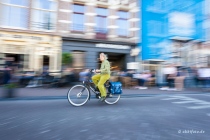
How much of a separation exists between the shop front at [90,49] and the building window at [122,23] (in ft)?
3.64

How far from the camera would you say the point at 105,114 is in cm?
416

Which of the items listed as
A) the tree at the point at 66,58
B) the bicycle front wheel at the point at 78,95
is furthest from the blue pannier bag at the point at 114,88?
the tree at the point at 66,58

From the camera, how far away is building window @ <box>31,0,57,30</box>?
38.5 feet

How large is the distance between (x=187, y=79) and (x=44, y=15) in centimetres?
1180

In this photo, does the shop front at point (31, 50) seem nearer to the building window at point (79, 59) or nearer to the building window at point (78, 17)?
the building window at point (79, 59)

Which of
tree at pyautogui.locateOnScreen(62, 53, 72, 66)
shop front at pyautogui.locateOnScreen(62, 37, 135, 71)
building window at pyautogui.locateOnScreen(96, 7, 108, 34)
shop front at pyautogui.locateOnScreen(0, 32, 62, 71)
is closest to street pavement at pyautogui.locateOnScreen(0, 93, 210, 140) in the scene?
tree at pyautogui.locateOnScreen(62, 53, 72, 66)

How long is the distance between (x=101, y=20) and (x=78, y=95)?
965 centimetres

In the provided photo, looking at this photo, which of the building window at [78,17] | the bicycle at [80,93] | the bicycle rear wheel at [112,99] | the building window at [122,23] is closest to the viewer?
the bicycle at [80,93]

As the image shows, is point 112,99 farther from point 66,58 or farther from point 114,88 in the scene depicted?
point 66,58

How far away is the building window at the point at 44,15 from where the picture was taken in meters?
11.7

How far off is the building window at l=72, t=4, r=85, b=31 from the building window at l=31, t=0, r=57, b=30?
1.51 metres

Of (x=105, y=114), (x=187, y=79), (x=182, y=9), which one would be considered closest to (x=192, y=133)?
(x=105, y=114)

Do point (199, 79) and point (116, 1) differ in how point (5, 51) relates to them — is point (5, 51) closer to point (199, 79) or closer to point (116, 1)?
point (116, 1)

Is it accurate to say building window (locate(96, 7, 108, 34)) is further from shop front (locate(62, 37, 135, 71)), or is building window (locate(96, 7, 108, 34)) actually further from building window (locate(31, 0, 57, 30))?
building window (locate(31, 0, 57, 30))
